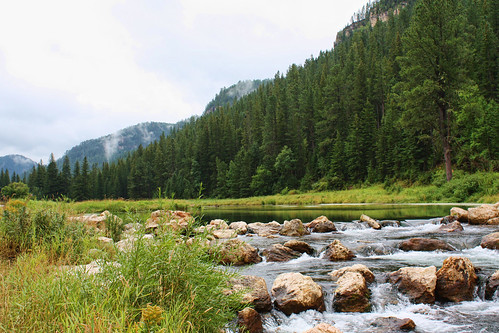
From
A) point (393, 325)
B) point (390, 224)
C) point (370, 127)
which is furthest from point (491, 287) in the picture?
point (370, 127)

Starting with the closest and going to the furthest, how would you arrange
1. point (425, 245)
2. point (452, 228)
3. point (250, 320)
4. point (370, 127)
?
point (250, 320) → point (425, 245) → point (452, 228) → point (370, 127)

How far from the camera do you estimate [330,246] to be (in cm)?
1087

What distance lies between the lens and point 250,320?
512cm

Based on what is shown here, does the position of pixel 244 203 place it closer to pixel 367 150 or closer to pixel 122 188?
pixel 367 150

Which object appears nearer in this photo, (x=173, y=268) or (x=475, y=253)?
(x=173, y=268)

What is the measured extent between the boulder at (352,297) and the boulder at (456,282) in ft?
5.28

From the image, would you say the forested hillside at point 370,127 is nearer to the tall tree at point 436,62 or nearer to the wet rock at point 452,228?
the tall tree at point 436,62

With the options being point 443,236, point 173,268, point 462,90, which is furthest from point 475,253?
point 462,90

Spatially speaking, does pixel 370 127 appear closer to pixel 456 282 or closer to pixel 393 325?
pixel 456 282

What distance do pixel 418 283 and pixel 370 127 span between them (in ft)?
168

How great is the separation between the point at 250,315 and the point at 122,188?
102520 mm

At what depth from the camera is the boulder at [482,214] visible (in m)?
15.6

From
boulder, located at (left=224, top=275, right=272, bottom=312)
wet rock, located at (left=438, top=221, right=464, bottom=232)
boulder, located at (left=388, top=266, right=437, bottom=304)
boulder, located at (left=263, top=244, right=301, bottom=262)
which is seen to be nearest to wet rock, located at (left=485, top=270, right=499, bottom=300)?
boulder, located at (left=388, top=266, right=437, bottom=304)

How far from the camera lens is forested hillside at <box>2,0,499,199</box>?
97.7ft
